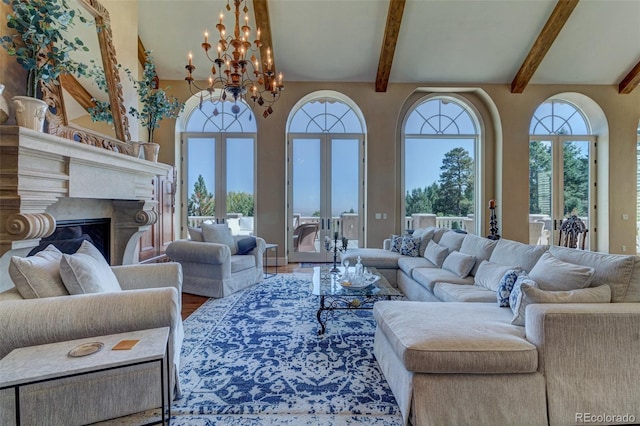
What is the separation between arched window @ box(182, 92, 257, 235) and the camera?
6125 millimetres

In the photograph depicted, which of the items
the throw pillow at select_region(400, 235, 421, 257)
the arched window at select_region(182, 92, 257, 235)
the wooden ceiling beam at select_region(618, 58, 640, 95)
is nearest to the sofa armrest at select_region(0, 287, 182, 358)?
the throw pillow at select_region(400, 235, 421, 257)

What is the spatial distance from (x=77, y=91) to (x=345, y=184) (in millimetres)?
4534

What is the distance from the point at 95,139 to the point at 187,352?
2127mm

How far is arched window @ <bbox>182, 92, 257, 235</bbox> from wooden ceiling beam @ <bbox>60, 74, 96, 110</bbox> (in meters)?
3.28

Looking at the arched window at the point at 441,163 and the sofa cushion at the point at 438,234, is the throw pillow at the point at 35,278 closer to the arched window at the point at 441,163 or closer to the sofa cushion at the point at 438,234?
the sofa cushion at the point at 438,234

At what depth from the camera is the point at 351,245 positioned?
633cm

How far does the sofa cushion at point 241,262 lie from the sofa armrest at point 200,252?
209 mm

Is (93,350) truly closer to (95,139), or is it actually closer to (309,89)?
(95,139)

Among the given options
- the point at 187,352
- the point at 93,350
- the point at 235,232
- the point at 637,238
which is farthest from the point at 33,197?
the point at 637,238

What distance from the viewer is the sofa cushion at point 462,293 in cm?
243

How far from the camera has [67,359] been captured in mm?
1282

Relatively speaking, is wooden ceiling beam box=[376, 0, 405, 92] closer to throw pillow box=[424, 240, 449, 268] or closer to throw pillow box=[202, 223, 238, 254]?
throw pillow box=[424, 240, 449, 268]

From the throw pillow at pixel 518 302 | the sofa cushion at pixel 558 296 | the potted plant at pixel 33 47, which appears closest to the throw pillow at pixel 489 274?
the throw pillow at pixel 518 302

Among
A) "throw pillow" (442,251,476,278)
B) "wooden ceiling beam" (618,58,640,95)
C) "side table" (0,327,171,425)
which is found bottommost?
"side table" (0,327,171,425)
